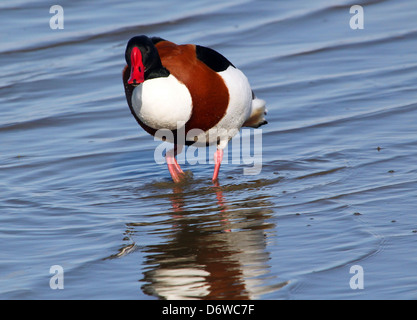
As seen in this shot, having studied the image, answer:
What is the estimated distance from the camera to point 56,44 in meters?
10.9

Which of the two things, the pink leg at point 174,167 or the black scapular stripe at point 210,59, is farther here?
the pink leg at point 174,167

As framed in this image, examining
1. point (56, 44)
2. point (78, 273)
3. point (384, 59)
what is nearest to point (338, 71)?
point (384, 59)

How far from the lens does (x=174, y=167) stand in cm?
648

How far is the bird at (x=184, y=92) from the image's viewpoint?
217 inches

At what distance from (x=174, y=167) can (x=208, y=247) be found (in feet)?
5.64

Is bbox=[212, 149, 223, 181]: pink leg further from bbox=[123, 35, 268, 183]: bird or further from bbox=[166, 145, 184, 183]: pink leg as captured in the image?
bbox=[166, 145, 184, 183]: pink leg

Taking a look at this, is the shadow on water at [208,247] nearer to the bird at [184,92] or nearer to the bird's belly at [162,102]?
the bird at [184,92]

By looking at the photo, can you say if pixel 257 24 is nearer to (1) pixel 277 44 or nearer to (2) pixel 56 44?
(1) pixel 277 44

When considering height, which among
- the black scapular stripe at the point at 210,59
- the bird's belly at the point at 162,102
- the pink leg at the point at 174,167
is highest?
the black scapular stripe at the point at 210,59

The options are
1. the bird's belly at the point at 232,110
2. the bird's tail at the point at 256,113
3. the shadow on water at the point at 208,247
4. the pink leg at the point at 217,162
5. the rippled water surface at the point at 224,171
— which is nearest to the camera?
the shadow on water at the point at 208,247

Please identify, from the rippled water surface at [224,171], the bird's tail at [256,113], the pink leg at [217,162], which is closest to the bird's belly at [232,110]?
the pink leg at [217,162]

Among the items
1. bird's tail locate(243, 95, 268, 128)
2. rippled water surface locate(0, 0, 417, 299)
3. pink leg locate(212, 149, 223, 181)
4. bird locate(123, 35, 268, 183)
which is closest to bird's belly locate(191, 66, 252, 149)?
bird locate(123, 35, 268, 183)

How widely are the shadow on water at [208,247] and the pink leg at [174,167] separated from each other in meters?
0.24

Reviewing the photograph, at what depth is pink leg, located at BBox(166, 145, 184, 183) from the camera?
6.39 metres
